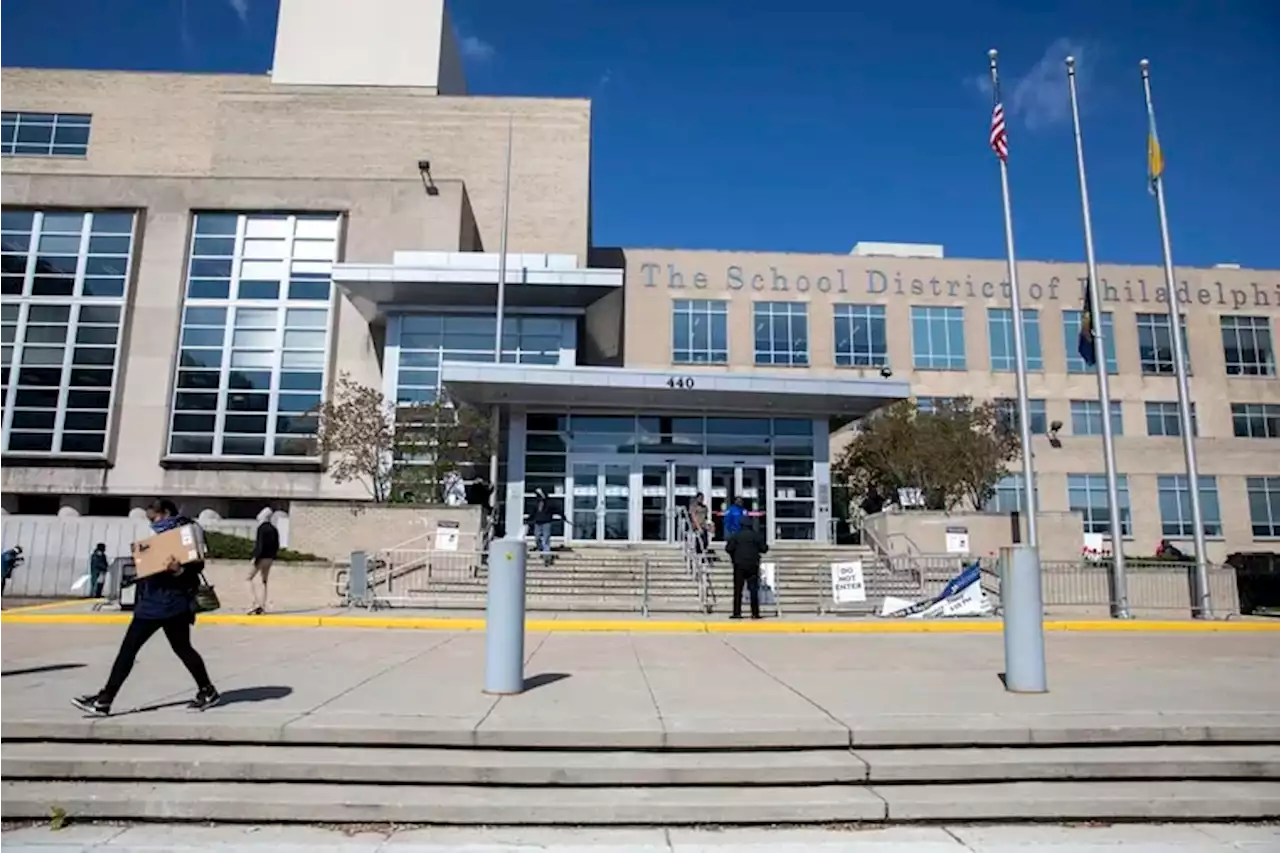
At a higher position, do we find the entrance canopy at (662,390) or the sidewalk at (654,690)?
the entrance canopy at (662,390)

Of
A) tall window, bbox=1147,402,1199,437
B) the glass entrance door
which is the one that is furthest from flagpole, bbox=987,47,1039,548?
tall window, bbox=1147,402,1199,437

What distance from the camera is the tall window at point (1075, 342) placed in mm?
38750

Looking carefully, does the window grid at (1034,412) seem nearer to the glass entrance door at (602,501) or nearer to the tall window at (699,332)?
the tall window at (699,332)

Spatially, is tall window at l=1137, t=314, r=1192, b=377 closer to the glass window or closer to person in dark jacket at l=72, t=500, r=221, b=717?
the glass window

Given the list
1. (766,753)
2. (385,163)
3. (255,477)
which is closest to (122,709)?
(766,753)

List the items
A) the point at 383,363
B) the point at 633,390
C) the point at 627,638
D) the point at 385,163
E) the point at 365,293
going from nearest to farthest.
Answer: the point at 627,638 < the point at 633,390 < the point at 365,293 < the point at 383,363 < the point at 385,163

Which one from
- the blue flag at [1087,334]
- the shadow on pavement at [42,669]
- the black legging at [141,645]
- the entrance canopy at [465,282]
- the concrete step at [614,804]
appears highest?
the entrance canopy at [465,282]

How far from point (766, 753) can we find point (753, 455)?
20169 millimetres

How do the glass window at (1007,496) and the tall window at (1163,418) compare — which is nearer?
the glass window at (1007,496)

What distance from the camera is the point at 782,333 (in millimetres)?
37781

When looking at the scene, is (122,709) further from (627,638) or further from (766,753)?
(627,638)

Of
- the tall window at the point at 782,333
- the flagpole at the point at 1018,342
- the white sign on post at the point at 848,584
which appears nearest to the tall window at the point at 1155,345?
the tall window at the point at 782,333

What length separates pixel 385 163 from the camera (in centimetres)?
3600

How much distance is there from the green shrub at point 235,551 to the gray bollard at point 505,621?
13395mm
